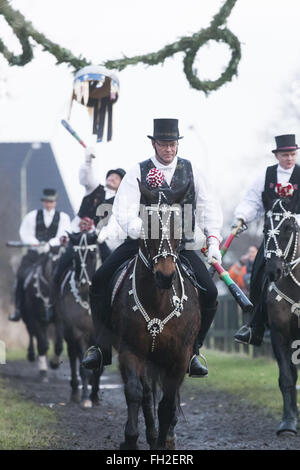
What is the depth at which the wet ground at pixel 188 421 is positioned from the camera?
401 inches

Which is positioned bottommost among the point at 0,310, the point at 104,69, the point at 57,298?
the point at 0,310

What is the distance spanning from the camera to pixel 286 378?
36.1 ft

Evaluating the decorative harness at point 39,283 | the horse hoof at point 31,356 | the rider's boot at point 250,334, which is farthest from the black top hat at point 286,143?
the horse hoof at point 31,356

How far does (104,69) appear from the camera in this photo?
38.2 ft

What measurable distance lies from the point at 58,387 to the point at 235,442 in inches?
278

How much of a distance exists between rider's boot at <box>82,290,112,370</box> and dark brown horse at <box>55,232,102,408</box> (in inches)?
160

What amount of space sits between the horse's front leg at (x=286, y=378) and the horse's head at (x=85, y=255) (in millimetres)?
3461

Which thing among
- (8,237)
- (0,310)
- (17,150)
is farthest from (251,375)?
(17,150)

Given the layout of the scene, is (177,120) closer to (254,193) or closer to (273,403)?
(254,193)

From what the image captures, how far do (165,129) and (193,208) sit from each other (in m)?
0.76

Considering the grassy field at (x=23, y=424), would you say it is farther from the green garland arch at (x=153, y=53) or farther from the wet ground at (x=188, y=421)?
the green garland arch at (x=153, y=53)

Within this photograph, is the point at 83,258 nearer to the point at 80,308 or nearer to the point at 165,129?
the point at 80,308

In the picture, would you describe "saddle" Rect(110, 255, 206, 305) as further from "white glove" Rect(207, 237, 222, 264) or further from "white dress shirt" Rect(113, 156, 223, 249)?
"white dress shirt" Rect(113, 156, 223, 249)

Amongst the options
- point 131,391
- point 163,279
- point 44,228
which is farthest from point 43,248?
point 163,279
